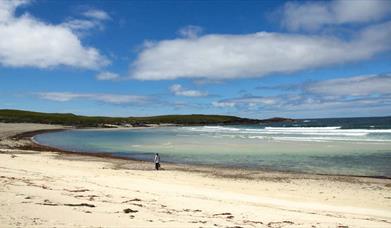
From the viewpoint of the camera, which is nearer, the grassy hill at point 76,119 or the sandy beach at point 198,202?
the sandy beach at point 198,202

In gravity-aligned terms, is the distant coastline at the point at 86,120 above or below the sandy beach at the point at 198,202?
above

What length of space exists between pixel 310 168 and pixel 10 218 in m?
18.9

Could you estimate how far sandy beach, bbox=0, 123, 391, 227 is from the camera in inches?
343

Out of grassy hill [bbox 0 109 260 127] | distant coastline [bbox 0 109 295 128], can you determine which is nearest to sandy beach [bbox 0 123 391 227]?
distant coastline [bbox 0 109 295 128]

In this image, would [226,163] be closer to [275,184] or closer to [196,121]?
[275,184]

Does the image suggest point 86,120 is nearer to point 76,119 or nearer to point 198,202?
point 76,119

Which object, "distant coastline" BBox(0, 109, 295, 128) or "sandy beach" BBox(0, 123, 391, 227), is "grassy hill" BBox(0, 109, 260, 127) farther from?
"sandy beach" BBox(0, 123, 391, 227)

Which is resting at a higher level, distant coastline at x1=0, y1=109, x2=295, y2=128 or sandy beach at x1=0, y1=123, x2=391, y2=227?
distant coastline at x1=0, y1=109, x2=295, y2=128

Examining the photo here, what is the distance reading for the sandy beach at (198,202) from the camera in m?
8.70

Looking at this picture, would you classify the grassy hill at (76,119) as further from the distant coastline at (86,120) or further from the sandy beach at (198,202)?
the sandy beach at (198,202)

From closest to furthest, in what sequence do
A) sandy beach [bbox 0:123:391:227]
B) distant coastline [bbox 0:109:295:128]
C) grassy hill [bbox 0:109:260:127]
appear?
sandy beach [bbox 0:123:391:227] → distant coastline [bbox 0:109:295:128] → grassy hill [bbox 0:109:260:127]

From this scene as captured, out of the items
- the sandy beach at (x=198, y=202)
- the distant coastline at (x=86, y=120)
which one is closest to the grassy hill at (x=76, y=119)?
the distant coastline at (x=86, y=120)

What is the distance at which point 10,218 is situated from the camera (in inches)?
316

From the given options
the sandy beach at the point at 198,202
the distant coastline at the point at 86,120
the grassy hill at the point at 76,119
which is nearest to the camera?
the sandy beach at the point at 198,202
